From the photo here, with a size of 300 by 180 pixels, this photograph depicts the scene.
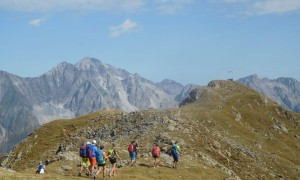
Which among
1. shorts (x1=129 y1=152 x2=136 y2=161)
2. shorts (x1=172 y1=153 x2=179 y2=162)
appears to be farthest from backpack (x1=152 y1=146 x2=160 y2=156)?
shorts (x1=129 y1=152 x2=136 y2=161)

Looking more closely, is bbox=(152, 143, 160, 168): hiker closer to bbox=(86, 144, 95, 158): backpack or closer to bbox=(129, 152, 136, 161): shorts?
bbox=(129, 152, 136, 161): shorts

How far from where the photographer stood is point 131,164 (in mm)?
49594

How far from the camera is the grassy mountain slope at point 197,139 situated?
53.0 m

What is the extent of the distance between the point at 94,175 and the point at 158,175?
1027 cm

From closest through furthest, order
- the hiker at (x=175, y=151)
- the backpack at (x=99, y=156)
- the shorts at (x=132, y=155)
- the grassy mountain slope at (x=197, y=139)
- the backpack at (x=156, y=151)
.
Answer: the backpack at (x=99, y=156) → the backpack at (x=156, y=151) → the shorts at (x=132, y=155) → the hiker at (x=175, y=151) → the grassy mountain slope at (x=197, y=139)

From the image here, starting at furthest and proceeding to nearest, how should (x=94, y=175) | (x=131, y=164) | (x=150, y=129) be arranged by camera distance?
(x=150, y=129), (x=131, y=164), (x=94, y=175)

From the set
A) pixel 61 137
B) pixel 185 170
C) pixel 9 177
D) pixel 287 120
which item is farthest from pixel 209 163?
pixel 287 120

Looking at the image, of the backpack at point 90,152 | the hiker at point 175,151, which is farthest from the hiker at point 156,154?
the backpack at point 90,152

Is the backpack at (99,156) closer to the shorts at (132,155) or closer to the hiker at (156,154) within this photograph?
the shorts at (132,155)

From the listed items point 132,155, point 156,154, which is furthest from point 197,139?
point 132,155

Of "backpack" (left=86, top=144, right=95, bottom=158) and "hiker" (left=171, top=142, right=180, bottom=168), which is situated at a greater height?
"backpack" (left=86, top=144, right=95, bottom=158)

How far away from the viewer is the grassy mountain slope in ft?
174

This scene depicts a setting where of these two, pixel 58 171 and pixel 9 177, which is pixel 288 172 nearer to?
pixel 58 171

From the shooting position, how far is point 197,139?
72.3 meters
